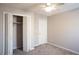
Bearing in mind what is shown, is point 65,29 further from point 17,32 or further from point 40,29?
point 17,32

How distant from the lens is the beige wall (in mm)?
1624

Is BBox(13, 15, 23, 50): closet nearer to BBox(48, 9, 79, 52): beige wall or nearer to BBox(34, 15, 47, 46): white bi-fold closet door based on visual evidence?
BBox(34, 15, 47, 46): white bi-fold closet door

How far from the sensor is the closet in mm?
1672

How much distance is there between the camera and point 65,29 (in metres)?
1.70

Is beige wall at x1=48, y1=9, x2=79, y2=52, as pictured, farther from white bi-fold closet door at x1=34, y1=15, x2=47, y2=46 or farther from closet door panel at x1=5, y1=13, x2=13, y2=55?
closet door panel at x1=5, y1=13, x2=13, y2=55

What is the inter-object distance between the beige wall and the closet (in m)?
0.59

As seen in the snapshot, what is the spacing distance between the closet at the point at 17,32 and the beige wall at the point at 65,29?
0.59m

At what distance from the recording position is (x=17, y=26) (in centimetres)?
170

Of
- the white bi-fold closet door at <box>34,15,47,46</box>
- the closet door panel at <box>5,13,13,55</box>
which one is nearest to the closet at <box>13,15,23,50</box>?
the closet door panel at <box>5,13,13,55</box>

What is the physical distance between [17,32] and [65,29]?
3.15 ft

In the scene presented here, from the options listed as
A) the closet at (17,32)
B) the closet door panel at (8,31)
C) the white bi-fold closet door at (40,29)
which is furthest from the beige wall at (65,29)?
the closet door panel at (8,31)

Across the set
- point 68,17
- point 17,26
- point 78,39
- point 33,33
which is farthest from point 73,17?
point 17,26

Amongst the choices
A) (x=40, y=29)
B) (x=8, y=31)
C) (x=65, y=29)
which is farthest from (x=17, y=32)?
(x=65, y=29)

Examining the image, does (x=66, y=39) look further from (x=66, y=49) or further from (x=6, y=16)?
(x=6, y=16)
